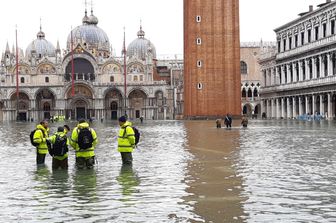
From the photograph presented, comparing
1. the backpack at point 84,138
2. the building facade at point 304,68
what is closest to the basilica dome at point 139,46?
the building facade at point 304,68

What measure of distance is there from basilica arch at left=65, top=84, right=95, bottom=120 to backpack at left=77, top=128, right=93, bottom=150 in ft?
289

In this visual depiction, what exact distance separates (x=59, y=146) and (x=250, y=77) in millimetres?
93205

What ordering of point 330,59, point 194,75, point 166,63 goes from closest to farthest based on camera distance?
1. point 330,59
2. point 194,75
3. point 166,63

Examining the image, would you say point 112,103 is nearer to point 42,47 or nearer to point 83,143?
point 42,47

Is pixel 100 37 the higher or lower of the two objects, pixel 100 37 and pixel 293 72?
the higher

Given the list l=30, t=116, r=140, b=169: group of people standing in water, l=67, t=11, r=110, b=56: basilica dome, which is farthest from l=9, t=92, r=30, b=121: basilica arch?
l=30, t=116, r=140, b=169: group of people standing in water

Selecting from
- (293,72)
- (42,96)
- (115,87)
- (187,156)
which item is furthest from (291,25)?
(187,156)

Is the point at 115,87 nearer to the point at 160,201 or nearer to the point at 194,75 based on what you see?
the point at 194,75

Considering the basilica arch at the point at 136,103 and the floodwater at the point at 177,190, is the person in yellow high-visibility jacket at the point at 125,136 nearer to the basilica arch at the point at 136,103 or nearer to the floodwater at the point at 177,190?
the floodwater at the point at 177,190

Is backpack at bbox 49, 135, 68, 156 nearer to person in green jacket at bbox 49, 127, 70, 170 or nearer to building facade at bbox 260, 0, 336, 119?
person in green jacket at bbox 49, 127, 70, 170

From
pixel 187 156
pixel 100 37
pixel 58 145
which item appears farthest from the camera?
pixel 100 37

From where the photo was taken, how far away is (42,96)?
4028 inches

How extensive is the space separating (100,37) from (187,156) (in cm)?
9692

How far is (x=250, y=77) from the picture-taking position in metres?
104
